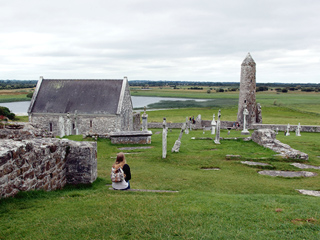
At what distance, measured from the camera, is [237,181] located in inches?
448

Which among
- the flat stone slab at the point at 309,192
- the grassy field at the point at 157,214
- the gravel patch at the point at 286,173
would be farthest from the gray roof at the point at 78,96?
the flat stone slab at the point at 309,192

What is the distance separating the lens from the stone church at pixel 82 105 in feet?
105

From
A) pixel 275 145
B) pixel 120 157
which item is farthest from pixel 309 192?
pixel 275 145

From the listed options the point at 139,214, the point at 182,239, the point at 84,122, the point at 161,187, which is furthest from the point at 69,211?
the point at 84,122

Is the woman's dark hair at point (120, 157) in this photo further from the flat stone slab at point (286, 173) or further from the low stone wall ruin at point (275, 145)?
A: the low stone wall ruin at point (275, 145)

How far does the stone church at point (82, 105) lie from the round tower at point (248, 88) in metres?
19.0

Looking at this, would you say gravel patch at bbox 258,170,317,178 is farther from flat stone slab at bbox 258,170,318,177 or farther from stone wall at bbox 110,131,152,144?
stone wall at bbox 110,131,152,144

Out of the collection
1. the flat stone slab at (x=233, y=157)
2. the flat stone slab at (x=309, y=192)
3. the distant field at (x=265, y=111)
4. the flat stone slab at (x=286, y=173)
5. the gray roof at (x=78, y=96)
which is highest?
the gray roof at (x=78, y=96)

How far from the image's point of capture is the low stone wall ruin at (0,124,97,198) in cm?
663

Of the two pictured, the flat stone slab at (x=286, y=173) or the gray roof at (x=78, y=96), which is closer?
the flat stone slab at (x=286, y=173)

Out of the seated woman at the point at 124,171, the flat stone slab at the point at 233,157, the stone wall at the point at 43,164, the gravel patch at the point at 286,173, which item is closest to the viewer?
the stone wall at the point at 43,164

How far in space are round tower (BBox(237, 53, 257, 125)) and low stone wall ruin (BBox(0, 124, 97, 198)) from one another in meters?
37.0

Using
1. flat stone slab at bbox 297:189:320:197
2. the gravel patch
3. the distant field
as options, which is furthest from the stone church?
flat stone slab at bbox 297:189:320:197

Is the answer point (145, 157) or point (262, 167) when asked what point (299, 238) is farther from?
point (145, 157)
